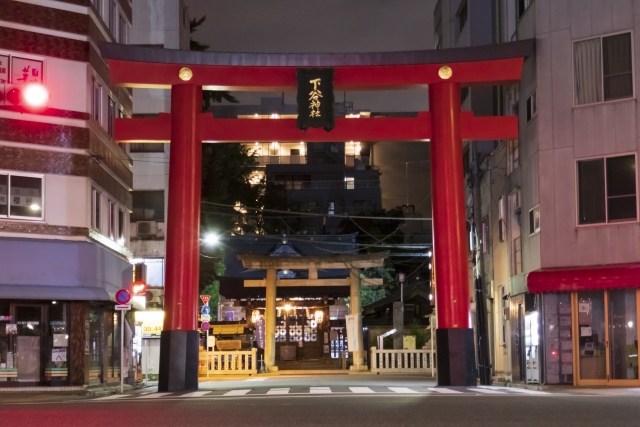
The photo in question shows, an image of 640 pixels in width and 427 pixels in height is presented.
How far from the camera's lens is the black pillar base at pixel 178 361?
1020 inches

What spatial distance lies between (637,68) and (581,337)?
24.2 feet

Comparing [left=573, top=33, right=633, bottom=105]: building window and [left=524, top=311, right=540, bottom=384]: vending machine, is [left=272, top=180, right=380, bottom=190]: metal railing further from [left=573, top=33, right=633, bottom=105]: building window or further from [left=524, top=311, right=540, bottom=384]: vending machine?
[left=573, top=33, right=633, bottom=105]: building window

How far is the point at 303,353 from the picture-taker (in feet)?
192

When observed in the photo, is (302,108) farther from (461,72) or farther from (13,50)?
(13,50)

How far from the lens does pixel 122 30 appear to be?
35438 mm

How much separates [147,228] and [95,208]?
42.3 feet

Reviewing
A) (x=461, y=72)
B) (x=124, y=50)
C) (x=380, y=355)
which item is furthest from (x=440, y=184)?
(x=380, y=355)

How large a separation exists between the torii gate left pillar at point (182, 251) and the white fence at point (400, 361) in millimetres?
18323

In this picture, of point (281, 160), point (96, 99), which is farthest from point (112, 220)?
point (281, 160)

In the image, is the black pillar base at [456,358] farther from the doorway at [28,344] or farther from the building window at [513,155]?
the doorway at [28,344]

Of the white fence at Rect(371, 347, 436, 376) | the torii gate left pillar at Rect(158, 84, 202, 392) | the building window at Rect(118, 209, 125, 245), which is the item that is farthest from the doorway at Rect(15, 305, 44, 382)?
the white fence at Rect(371, 347, 436, 376)

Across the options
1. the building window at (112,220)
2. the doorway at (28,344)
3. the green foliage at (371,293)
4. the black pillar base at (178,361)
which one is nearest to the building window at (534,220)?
the black pillar base at (178,361)

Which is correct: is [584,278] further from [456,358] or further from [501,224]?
[501,224]

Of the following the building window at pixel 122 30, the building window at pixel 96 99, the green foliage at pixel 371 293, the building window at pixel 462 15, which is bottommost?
the green foliage at pixel 371 293
